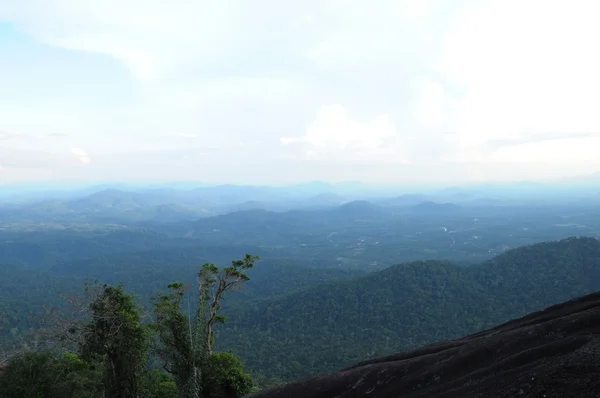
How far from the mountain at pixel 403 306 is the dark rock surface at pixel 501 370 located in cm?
5732

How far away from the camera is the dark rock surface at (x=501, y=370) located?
13023 mm

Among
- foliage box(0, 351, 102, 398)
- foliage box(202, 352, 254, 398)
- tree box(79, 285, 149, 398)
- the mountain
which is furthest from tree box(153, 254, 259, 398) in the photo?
the mountain

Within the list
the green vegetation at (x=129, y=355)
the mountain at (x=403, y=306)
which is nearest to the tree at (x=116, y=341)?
the green vegetation at (x=129, y=355)

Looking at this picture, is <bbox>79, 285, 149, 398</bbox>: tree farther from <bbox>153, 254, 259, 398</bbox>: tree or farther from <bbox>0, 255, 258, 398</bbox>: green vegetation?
<bbox>153, 254, 259, 398</bbox>: tree

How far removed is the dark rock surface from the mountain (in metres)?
57.3

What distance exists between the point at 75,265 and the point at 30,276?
24.0 meters

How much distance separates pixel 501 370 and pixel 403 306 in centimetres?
9513

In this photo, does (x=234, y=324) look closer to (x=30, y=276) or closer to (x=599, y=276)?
(x=599, y=276)

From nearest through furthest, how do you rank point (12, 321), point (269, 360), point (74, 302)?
point (74, 302), point (269, 360), point (12, 321)

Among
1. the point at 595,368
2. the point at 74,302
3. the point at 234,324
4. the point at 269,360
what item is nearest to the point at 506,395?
the point at 595,368

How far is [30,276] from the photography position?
17575cm

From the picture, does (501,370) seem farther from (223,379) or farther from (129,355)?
(129,355)

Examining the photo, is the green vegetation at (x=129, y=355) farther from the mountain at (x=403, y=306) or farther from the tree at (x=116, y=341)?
the mountain at (x=403, y=306)

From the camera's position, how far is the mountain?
89.1 meters
